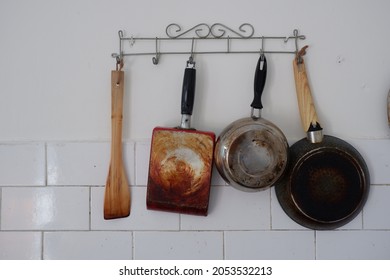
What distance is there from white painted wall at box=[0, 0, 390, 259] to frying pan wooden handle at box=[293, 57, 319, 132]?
1.1 inches

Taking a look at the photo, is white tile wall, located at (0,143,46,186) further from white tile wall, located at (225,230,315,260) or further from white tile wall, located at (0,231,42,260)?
white tile wall, located at (225,230,315,260)

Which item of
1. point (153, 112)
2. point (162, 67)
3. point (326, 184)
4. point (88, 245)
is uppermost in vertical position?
point (162, 67)

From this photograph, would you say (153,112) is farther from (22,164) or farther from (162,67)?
(22,164)

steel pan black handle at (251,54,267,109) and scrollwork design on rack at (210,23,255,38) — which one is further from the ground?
scrollwork design on rack at (210,23,255,38)

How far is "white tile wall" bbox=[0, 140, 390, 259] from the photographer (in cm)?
83

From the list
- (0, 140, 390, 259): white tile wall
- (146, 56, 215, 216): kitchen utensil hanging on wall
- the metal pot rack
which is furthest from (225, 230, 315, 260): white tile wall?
the metal pot rack

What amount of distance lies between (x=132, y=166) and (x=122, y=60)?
26cm

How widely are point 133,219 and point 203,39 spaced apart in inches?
18.4

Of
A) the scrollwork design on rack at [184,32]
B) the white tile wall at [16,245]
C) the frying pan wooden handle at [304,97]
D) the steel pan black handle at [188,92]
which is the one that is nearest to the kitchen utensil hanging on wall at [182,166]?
the steel pan black handle at [188,92]

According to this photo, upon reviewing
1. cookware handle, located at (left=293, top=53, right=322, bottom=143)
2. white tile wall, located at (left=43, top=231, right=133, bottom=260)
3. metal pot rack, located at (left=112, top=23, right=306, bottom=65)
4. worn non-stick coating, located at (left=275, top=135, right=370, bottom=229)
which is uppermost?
metal pot rack, located at (left=112, top=23, right=306, bottom=65)

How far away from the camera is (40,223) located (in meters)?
0.84

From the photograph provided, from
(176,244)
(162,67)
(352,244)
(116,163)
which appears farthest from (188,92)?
(352,244)

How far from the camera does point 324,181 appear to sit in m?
0.80

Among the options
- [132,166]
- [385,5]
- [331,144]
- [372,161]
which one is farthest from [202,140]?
[385,5]
